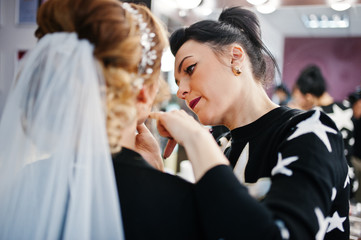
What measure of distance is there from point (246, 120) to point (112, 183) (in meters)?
0.59

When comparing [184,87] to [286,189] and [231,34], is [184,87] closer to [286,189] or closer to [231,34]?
[231,34]

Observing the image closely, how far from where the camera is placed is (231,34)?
3.75 feet

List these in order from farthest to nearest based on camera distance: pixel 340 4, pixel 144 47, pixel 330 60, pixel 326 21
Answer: pixel 330 60 → pixel 326 21 → pixel 340 4 → pixel 144 47

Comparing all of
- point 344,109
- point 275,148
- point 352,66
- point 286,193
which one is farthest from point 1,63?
point 352,66

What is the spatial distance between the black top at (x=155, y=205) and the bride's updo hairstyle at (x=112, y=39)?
91mm

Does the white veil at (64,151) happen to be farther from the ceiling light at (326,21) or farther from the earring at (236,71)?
the ceiling light at (326,21)

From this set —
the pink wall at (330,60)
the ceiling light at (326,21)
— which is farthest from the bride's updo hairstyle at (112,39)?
the pink wall at (330,60)

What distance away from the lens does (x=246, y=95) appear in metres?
1.14

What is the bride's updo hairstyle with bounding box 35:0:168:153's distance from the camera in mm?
677

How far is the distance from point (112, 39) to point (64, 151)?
252 mm

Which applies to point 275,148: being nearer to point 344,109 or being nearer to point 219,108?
point 219,108

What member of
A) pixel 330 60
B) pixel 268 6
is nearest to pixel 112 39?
pixel 268 6

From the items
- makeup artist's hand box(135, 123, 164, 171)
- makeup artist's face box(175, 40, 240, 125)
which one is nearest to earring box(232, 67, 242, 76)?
makeup artist's face box(175, 40, 240, 125)

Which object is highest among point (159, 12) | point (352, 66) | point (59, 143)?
point (59, 143)
